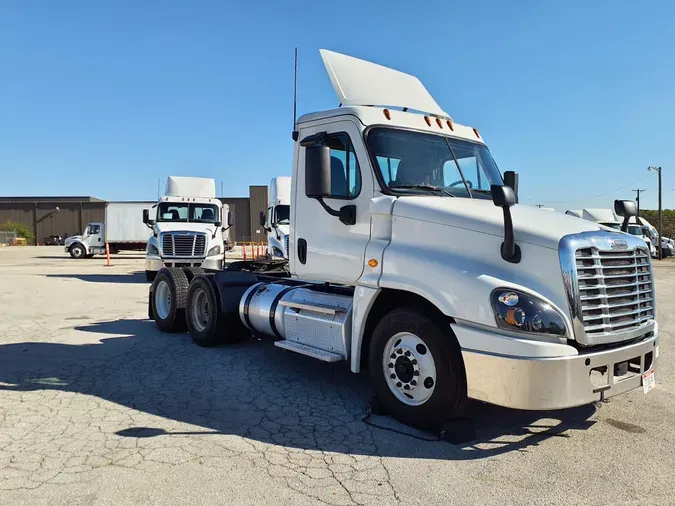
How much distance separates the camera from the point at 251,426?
4.52 m

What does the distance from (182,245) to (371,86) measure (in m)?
11.7

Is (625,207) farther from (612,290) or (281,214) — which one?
(281,214)

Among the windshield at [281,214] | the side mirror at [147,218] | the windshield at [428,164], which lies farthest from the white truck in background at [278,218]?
the windshield at [428,164]

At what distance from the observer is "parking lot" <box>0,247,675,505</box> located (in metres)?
3.42

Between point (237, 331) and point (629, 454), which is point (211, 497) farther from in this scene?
point (237, 331)

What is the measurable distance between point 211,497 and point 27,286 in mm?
15450

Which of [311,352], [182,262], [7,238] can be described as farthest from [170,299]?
[7,238]

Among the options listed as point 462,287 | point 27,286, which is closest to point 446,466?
point 462,287

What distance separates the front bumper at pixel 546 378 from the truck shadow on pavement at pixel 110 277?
53.5 ft

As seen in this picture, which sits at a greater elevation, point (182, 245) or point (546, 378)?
point (182, 245)

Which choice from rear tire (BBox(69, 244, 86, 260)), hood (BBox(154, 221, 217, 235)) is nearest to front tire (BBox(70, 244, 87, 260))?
rear tire (BBox(69, 244, 86, 260))

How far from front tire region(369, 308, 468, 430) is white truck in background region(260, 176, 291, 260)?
12018 mm

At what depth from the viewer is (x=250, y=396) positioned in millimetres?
5328

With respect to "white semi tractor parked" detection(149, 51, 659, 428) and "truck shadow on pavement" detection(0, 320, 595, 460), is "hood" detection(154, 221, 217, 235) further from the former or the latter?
"white semi tractor parked" detection(149, 51, 659, 428)
